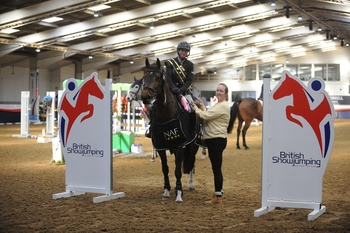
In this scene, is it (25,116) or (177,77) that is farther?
(25,116)

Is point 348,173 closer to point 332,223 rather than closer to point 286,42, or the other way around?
point 332,223

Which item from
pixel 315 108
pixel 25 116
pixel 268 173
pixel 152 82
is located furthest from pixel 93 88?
pixel 25 116

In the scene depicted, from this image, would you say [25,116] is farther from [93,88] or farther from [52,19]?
[93,88]

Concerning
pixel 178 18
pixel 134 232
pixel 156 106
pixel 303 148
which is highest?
pixel 178 18

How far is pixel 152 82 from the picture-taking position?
21.0ft

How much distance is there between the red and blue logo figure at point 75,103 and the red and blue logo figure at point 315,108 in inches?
99.2

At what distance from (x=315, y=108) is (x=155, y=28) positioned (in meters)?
23.1

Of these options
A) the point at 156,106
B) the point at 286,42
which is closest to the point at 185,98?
the point at 156,106

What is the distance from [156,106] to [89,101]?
0.90 m

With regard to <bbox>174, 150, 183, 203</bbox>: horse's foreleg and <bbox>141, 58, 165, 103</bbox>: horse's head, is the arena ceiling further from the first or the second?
<bbox>174, 150, 183, 203</bbox>: horse's foreleg

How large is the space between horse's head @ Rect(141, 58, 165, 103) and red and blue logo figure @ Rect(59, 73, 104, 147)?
0.66 metres

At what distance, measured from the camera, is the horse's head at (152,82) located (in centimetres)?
627

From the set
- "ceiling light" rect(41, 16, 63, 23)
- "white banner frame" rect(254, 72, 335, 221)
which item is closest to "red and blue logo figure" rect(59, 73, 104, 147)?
"white banner frame" rect(254, 72, 335, 221)

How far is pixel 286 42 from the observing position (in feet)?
128
